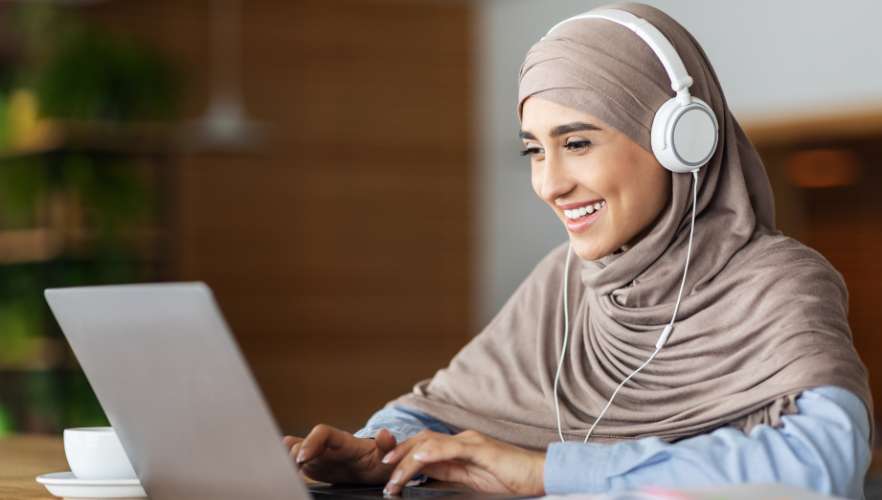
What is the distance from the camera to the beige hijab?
1.47 m

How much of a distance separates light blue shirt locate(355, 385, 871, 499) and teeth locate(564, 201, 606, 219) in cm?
31

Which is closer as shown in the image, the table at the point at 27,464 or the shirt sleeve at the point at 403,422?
the table at the point at 27,464

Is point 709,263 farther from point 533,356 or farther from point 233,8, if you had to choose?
point 233,8

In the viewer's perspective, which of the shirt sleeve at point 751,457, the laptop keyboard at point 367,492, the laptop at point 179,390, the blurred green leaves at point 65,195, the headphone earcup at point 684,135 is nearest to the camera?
the laptop at point 179,390

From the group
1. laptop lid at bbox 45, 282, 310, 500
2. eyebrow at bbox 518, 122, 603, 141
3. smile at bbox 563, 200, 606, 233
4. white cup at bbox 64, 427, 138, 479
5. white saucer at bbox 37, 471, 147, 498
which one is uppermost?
eyebrow at bbox 518, 122, 603, 141

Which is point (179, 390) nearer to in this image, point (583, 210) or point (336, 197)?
point (583, 210)

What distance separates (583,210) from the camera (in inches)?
63.9

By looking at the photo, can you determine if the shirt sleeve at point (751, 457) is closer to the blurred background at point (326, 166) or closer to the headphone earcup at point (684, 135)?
the headphone earcup at point (684, 135)

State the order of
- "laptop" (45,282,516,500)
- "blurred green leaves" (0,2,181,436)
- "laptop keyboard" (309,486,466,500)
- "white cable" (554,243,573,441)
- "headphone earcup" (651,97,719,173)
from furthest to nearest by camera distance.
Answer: "blurred green leaves" (0,2,181,436)
"white cable" (554,243,573,441)
"headphone earcup" (651,97,719,173)
"laptop keyboard" (309,486,466,500)
"laptop" (45,282,516,500)

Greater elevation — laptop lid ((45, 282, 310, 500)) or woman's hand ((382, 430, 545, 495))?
laptop lid ((45, 282, 310, 500))

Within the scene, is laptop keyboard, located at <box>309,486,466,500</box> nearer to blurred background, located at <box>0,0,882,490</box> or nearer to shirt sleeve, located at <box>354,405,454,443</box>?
shirt sleeve, located at <box>354,405,454,443</box>

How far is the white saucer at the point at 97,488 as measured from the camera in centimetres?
146

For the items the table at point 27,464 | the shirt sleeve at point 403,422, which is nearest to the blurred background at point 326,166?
the table at point 27,464

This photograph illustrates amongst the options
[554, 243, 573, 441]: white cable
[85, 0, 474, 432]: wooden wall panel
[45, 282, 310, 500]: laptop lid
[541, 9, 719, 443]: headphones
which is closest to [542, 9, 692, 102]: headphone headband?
[541, 9, 719, 443]: headphones
